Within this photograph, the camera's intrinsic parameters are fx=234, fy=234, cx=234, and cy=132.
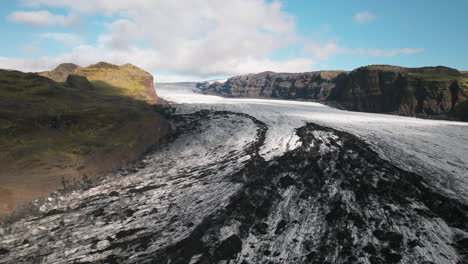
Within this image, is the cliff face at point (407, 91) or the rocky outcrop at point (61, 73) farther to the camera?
the rocky outcrop at point (61, 73)

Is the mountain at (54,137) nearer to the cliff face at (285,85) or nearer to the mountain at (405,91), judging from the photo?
the mountain at (405,91)

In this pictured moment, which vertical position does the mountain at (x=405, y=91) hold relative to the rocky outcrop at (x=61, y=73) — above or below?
below

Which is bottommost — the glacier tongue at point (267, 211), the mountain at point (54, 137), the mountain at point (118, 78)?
the glacier tongue at point (267, 211)

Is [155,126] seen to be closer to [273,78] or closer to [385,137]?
[385,137]

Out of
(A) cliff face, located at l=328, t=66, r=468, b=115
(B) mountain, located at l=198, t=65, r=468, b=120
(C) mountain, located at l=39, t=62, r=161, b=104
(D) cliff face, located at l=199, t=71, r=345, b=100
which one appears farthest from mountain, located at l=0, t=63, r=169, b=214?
(D) cliff face, located at l=199, t=71, r=345, b=100

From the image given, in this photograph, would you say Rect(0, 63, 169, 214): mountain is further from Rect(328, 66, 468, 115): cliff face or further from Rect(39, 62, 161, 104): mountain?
Rect(328, 66, 468, 115): cliff face

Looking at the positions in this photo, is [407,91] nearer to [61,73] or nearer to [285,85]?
[285,85]

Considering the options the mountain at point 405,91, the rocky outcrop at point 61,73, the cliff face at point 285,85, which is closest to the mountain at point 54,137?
the rocky outcrop at point 61,73

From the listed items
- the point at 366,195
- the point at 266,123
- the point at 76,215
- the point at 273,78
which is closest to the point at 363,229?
the point at 366,195
